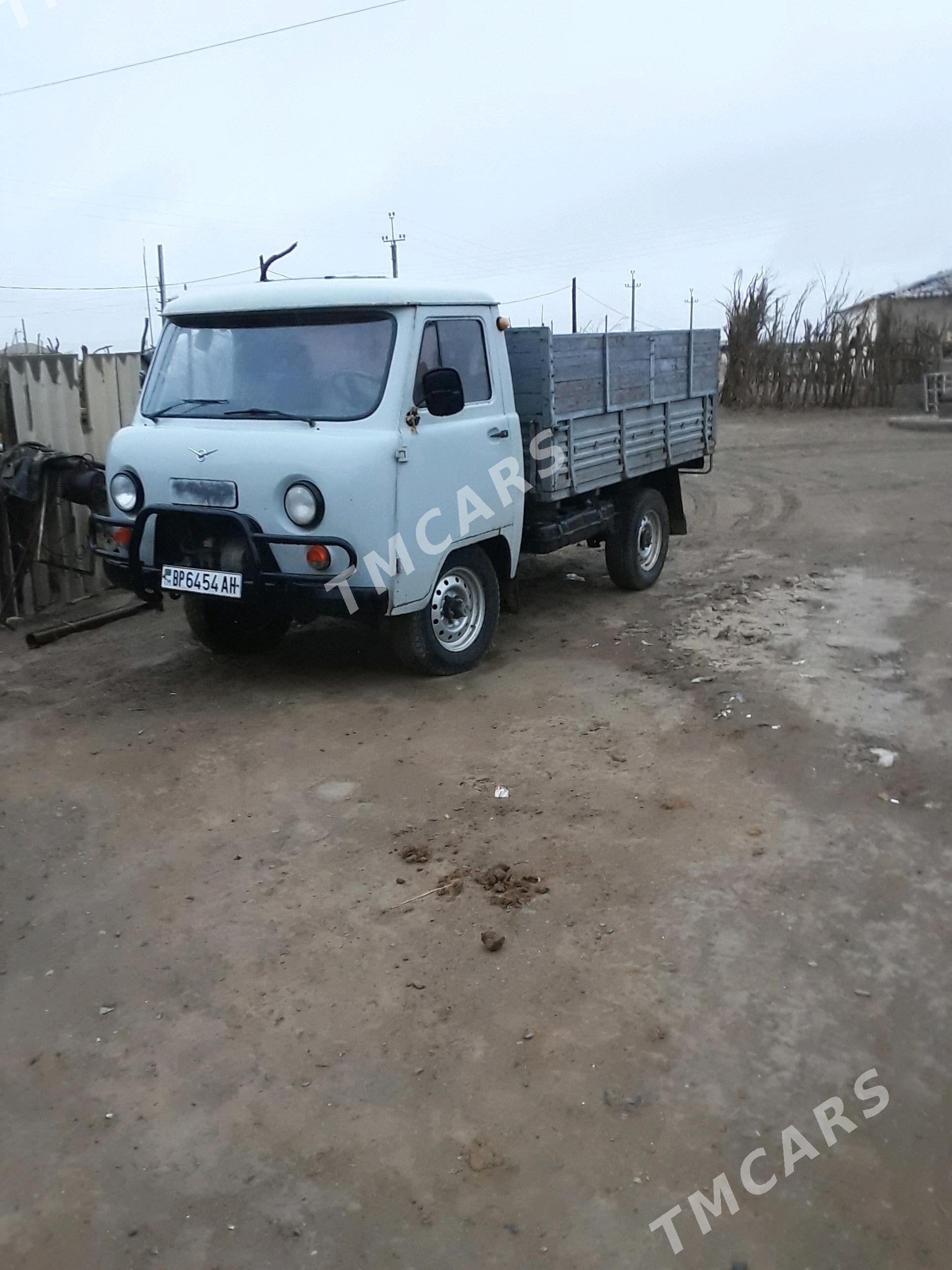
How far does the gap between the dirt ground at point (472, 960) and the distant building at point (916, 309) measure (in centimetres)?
1639

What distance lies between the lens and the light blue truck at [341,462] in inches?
221

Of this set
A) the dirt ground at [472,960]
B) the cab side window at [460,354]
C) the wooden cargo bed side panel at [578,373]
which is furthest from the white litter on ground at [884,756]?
the wooden cargo bed side panel at [578,373]

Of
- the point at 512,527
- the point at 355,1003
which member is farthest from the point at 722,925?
the point at 512,527

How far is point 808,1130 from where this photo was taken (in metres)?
2.87

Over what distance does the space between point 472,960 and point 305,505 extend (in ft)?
8.77

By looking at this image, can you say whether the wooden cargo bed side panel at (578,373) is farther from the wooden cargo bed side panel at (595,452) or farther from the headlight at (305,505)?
the headlight at (305,505)

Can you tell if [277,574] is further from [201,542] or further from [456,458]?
[456,458]

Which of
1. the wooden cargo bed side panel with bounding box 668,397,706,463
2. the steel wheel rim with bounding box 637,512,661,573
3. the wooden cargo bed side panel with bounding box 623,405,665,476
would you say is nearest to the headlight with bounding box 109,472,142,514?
the wooden cargo bed side panel with bounding box 623,405,665,476

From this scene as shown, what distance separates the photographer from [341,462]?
5.49 m

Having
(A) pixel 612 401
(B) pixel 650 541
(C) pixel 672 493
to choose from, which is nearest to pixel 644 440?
(A) pixel 612 401

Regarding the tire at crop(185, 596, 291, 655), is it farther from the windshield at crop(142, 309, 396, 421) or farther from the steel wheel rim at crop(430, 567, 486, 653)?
the windshield at crop(142, 309, 396, 421)

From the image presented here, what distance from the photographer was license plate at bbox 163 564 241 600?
5723 mm

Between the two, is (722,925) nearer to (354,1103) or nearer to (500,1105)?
(500,1105)

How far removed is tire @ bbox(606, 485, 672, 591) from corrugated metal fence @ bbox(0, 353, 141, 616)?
389 centimetres
